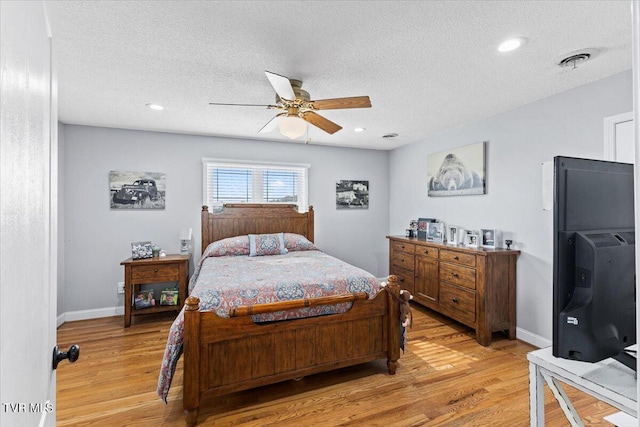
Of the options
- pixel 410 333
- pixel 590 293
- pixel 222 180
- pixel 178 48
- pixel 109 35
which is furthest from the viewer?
pixel 222 180

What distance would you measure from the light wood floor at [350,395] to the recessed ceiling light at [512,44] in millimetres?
2438

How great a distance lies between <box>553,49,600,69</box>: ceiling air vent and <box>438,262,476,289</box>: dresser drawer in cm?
193

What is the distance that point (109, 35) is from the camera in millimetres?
1852

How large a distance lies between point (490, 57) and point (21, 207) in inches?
102

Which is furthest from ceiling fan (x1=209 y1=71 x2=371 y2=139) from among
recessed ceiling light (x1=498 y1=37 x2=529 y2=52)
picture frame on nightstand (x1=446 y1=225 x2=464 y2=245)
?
picture frame on nightstand (x1=446 y1=225 x2=464 y2=245)

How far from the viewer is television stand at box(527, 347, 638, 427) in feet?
2.84

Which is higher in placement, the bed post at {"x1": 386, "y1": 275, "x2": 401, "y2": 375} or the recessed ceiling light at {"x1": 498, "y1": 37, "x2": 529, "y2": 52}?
the recessed ceiling light at {"x1": 498, "y1": 37, "x2": 529, "y2": 52}

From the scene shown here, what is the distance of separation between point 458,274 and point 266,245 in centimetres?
230

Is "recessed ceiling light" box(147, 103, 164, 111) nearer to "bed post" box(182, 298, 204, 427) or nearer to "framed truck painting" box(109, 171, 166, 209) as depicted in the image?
"framed truck painting" box(109, 171, 166, 209)

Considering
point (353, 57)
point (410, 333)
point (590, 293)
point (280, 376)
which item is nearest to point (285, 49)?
point (353, 57)

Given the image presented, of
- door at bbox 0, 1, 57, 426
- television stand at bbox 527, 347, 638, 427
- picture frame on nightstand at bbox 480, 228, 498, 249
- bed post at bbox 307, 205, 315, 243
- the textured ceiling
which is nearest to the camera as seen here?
door at bbox 0, 1, 57, 426

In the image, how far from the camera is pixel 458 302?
333 centimetres

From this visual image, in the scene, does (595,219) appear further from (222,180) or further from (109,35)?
(222,180)

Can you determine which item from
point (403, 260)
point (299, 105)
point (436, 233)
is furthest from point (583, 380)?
point (403, 260)
